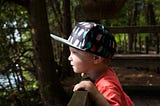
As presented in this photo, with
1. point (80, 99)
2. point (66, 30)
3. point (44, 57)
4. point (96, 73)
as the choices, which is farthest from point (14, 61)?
point (80, 99)

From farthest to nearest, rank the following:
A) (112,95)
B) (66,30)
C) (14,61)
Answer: (66,30) < (14,61) < (112,95)

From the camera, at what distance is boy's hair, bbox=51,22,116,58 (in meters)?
1.74

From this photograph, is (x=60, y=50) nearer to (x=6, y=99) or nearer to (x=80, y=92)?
(x=6, y=99)

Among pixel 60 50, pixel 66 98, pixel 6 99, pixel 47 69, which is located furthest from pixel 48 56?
pixel 60 50

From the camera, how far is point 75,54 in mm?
1812

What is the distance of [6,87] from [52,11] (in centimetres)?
304

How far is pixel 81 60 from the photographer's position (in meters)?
1.81

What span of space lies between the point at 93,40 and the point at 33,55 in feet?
20.9

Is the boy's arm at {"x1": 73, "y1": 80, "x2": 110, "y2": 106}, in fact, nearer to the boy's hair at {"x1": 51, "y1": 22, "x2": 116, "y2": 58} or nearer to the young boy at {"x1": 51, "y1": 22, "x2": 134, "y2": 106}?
the young boy at {"x1": 51, "y1": 22, "x2": 134, "y2": 106}

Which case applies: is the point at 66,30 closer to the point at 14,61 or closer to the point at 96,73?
the point at 14,61

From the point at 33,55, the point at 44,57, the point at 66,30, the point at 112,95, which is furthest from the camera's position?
the point at 66,30

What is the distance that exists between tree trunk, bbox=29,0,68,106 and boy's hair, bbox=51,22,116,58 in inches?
198

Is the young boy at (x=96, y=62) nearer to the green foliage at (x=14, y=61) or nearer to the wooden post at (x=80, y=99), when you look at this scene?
the wooden post at (x=80, y=99)

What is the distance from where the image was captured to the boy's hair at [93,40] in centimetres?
174
